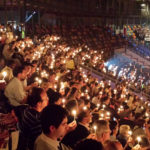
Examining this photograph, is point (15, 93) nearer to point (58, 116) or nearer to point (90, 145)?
point (58, 116)

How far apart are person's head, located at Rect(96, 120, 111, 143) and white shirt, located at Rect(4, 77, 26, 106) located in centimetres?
143

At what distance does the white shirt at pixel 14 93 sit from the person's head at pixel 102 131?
1428 mm

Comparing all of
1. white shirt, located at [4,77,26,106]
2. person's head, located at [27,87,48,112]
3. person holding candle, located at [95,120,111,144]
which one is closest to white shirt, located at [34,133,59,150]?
person's head, located at [27,87,48,112]

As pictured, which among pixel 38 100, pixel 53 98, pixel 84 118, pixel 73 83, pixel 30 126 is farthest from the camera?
pixel 73 83

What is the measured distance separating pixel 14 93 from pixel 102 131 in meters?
1.68

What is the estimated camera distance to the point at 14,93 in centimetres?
592

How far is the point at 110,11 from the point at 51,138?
3776 cm

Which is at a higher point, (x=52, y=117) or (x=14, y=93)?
(x=52, y=117)

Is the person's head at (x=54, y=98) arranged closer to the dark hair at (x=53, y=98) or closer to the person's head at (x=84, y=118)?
the dark hair at (x=53, y=98)

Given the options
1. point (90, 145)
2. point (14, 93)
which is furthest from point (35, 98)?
point (90, 145)

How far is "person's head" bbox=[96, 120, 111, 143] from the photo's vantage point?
5.10 meters

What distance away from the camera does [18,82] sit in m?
6.03

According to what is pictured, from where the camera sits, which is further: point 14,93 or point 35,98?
point 14,93

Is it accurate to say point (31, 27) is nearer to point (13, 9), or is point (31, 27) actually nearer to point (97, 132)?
point (13, 9)
